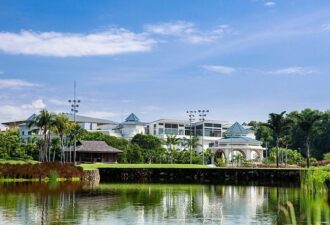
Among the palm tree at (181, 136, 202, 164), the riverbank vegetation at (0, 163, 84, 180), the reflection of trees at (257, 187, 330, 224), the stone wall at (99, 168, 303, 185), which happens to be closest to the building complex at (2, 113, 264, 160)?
the palm tree at (181, 136, 202, 164)

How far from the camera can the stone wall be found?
7656 centimetres

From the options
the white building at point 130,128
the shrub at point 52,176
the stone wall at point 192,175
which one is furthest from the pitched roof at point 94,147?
the white building at point 130,128

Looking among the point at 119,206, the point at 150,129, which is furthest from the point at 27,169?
the point at 150,129

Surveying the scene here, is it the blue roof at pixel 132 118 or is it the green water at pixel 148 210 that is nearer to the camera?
the green water at pixel 148 210

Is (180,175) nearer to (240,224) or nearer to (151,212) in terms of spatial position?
(151,212)

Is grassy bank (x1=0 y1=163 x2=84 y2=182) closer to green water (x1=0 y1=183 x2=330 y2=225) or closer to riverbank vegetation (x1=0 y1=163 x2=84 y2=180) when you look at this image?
riverbank vegetation (x1=0 y1=163 x2=84 y2=180)

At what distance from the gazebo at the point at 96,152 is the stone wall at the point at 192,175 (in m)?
24.5

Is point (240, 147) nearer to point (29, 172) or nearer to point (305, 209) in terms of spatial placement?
point (29, 172)

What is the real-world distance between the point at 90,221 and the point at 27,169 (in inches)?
1589

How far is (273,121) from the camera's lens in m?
86.8

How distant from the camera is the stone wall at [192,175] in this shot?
7656 centimetres

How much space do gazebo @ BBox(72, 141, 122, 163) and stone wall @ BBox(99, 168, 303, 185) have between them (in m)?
24.5

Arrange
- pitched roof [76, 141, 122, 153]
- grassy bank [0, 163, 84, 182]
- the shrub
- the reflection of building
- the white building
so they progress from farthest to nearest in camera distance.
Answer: the white building < the reflection of building < pitched roof [76, 141, 122, 153] < the shrub < grassy bank [0, 163, 84, 182]

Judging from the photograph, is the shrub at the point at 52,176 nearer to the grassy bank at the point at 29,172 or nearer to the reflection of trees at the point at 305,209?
the grassy bank at the point at 29,172
